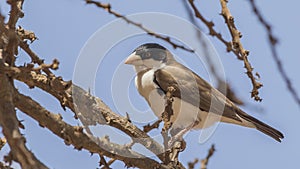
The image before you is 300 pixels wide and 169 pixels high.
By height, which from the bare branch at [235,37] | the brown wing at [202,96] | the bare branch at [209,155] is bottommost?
the bare branch at [209,155]

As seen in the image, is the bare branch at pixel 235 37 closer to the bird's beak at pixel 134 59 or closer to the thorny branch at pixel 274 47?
the thorny branch at pixel 274 47

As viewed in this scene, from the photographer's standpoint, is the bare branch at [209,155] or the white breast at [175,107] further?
the white breast at [175,107]

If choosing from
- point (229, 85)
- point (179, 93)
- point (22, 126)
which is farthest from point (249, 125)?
point (22, 126)

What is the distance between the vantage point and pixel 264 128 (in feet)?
17.5

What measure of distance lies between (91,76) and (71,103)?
481mm

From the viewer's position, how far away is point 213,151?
141 inches

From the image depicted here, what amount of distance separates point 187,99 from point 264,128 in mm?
748

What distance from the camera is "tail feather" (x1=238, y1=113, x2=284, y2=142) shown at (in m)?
5.23

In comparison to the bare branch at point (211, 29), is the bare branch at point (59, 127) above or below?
below

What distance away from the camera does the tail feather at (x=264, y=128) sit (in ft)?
17.1

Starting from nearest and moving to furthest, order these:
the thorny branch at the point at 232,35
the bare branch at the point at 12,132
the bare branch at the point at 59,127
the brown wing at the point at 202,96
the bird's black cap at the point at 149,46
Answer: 1. the bare branch at the point at 12,132
2. the bare branch at the point at 59,127
3. the thorny branch at the point at 232,35
4. the brown wing at the point at 202,96
5. the bird's black cap at the point at 149,46

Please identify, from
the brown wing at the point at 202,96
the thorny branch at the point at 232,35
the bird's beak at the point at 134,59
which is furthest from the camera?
the bird's beak at the point at 134,59

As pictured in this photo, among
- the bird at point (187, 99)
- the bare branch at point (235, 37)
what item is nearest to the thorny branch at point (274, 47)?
the bare branch at point (235, 37)

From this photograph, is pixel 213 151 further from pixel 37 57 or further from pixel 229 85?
pixel 37 57
